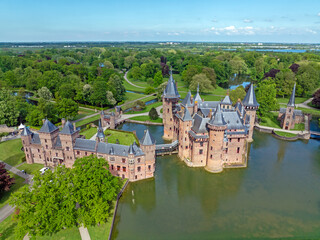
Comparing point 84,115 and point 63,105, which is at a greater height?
point 63,105

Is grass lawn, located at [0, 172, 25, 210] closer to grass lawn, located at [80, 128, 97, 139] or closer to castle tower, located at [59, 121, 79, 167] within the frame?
castle tower, located at [59, 121, 79, 167]

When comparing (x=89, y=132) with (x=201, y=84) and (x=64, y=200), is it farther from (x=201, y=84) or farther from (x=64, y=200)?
(x=201, y=84)

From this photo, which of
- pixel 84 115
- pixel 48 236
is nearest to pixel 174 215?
pixel 48 236

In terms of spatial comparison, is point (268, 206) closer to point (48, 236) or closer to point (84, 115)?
point (48, 236)

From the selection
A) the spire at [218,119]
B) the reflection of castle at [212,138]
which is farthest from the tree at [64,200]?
the spire at [218,119]

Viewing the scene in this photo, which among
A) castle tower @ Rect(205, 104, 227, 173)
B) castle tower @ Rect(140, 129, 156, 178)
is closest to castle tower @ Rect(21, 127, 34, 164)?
castle tower @ Rect(140, 129, 156, 178)

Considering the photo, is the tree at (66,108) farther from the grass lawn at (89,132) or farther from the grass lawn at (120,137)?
the grass lawn at (120,137)

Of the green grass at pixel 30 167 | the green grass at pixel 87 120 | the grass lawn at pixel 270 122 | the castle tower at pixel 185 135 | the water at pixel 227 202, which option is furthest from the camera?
the green grass at pixel 87 120
